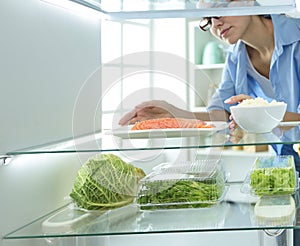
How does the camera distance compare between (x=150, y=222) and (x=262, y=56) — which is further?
(x=262, y=56)

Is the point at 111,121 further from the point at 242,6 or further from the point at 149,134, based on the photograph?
the point at 242,6

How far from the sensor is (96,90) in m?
0.99

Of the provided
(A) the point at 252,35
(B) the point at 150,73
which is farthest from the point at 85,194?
(A) the point at 252,35

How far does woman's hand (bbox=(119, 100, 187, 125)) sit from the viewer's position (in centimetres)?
92

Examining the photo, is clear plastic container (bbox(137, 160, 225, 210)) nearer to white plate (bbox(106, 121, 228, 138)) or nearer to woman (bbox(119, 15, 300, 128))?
white plate (bbox(106, 121, 228, 138))

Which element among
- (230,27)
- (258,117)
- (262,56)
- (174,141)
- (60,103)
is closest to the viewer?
(174,141)

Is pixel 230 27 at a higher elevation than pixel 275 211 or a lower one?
higher

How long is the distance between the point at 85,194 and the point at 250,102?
323 mm

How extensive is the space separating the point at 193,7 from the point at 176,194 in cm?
35

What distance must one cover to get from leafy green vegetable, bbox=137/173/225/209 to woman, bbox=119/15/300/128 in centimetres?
77

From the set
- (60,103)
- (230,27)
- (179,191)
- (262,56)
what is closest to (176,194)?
(179,191)

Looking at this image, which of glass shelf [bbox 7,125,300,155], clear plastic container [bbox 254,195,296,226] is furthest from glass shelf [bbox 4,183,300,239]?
glass shelf [bbox 7,125,300,155]

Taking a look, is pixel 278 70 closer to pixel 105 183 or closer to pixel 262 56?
pixel 262 56

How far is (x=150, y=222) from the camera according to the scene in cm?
83
